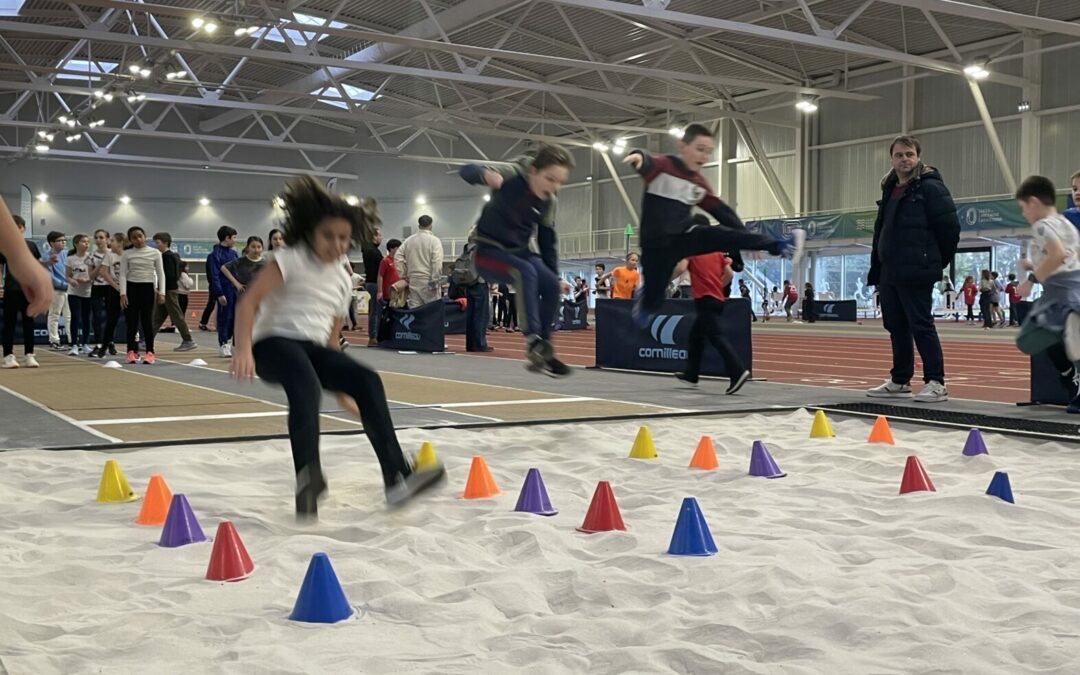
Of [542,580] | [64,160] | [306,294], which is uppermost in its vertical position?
[64,160]

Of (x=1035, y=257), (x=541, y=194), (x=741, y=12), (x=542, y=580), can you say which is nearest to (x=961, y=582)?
(x=542, y=580)

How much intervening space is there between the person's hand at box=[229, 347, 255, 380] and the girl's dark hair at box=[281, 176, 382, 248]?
49 centimetres

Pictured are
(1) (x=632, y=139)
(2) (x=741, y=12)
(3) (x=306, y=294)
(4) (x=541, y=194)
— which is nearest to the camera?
(3) (x=306, y=294)

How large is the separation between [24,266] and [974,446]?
13.9 feet

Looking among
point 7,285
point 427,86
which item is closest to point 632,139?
point 427,86

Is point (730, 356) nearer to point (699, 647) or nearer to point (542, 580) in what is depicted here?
point (542, 580)

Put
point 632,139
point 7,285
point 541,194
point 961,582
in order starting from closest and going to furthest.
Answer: point 961,582 → point 541,194 → point 7,285 → point 632,139

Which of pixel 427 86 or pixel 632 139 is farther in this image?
pixel 632 139

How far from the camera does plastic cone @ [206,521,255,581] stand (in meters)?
2.79

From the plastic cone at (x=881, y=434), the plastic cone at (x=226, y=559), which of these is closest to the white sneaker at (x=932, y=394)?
the plastic cone at (x=881, y=434)

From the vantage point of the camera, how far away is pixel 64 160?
4022 centimetres

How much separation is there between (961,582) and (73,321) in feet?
41.9

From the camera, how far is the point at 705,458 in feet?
15.1

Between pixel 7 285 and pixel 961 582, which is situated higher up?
pixel 7 285
